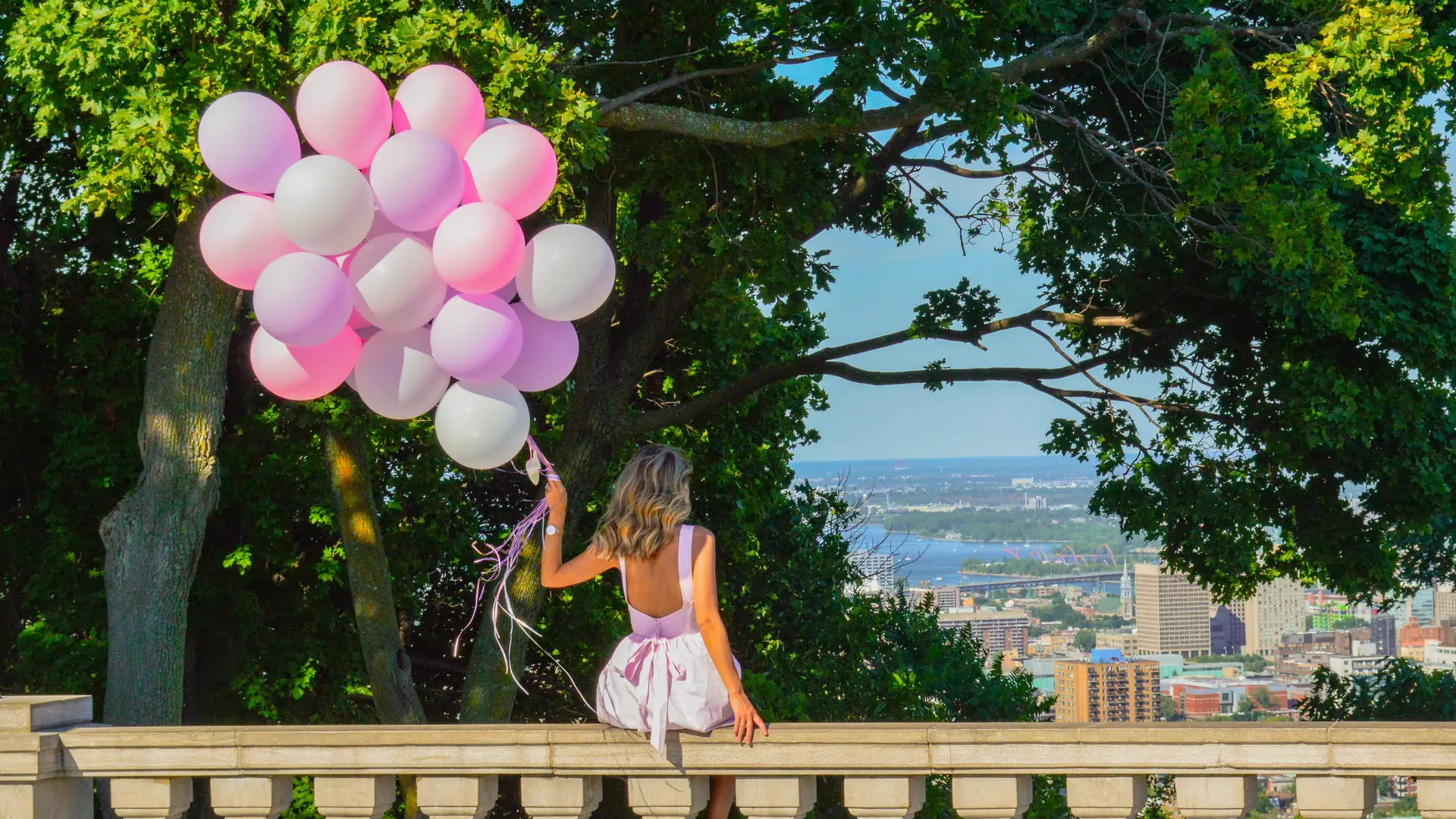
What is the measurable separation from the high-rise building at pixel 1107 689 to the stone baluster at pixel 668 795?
65.5ft

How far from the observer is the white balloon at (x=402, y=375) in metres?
5.00

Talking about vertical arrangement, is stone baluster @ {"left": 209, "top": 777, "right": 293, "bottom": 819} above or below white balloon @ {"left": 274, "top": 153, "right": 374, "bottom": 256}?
below

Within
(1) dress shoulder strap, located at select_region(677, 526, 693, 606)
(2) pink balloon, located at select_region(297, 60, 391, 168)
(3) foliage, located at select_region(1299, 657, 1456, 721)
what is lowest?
(3) foliage, located at select_region(1299, 657, 1456, 721)

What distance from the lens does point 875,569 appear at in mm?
23641

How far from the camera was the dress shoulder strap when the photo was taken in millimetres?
4270

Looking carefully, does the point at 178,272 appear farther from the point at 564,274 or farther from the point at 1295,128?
the point at 1295,128

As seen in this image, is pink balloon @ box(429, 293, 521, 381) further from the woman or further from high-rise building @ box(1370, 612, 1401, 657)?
high-rise building @ box(1370, 612, 1401, 657)

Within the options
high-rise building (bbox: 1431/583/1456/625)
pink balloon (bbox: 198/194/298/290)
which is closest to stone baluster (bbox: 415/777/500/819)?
pink balloon (bbox: 198/194/298/290)

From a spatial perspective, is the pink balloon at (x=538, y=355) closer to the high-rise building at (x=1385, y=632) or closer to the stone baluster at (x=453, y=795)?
the stone baluster at (x=453, y=795)

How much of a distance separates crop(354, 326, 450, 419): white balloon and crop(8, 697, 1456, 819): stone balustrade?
1.31m

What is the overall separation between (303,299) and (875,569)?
1965cm

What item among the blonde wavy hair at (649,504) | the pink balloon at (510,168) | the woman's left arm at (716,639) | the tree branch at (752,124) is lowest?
the woman's left arm at (716,639)

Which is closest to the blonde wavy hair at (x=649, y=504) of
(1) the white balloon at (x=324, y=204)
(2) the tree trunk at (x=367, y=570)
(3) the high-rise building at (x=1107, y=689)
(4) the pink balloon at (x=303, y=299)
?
(4) the pink balloon at (x=303, y=299)

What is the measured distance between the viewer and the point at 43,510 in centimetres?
1257
